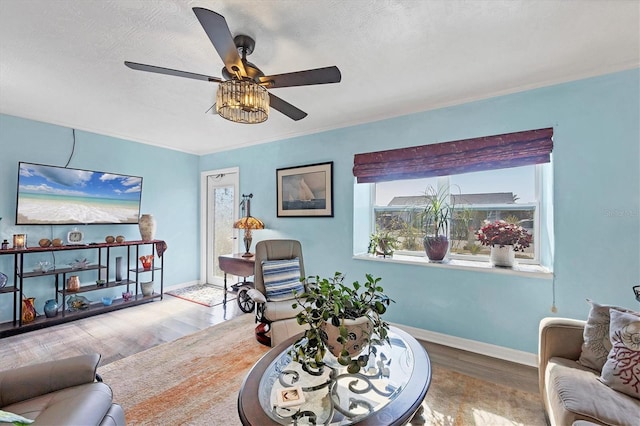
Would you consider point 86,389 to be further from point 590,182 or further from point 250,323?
point 590,182

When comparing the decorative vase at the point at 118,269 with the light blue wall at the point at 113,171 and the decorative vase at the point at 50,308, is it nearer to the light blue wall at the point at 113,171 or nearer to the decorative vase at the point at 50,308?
the light blue wall at the point at 113,171

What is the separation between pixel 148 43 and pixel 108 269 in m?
3.04

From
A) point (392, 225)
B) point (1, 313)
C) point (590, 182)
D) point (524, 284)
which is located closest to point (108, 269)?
point (1, 313)

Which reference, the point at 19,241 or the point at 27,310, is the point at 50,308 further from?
the point at 19,241

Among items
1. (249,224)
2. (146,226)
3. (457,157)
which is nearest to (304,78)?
(457,157)

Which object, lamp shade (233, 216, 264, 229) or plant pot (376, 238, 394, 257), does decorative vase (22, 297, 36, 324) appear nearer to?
lamp shade (233, 216, 264, 229)

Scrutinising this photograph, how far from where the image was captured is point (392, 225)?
320 centimetres

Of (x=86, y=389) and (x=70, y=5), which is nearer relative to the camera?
(x=86, y=389)

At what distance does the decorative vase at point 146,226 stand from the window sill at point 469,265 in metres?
2.83

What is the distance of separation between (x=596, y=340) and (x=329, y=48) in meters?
2.31

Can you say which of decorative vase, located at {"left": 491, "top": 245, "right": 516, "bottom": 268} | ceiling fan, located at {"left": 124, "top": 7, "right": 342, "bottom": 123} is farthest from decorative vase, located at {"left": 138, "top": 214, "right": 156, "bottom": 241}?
decorative vase, located at {"left": 491, "top": 245, "right": 516, "bottom": 268}

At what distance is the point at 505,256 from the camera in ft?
8.06

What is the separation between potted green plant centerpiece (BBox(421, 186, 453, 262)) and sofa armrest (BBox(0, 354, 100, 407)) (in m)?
2.64

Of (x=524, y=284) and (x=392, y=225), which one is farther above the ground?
(x=392, y=225)
